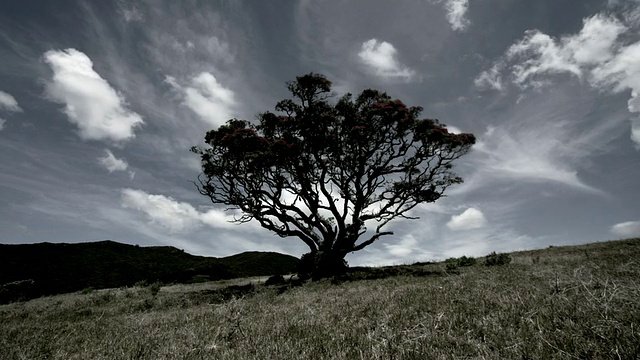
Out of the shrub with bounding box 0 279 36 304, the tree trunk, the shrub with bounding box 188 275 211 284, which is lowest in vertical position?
the shrub with bounding box 0 279 36 304

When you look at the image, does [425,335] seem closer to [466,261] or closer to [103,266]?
[466,261]

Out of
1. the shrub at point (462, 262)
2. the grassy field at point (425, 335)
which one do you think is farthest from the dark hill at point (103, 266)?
the grassy field at point (425, 335)

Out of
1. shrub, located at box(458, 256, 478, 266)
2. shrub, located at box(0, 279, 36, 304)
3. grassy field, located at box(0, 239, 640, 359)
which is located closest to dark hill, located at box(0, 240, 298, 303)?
shrub, located at box(0, 279, 36, 304)

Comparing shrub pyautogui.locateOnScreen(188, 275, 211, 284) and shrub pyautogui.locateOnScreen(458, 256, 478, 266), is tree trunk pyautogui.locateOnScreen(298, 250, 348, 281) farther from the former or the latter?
shrub pyautogui.locateOnScreen(188, 275, 211, 284)

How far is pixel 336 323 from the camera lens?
201 inches

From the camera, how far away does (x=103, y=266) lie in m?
31.0

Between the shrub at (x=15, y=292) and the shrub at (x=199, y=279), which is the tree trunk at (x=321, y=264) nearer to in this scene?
the shrub at (x=199, y=279)

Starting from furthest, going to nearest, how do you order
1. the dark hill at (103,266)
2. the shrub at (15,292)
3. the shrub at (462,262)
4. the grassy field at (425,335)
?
the dark hill at (103,266) → the shrub at (15,292) → the shrub at (462,262) → the grassy field at (425,335)

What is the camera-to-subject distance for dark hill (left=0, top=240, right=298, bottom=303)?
2638cm

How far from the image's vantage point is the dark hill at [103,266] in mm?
26375

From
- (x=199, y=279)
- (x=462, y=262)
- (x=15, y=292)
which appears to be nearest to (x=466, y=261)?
(x=462, y=262)

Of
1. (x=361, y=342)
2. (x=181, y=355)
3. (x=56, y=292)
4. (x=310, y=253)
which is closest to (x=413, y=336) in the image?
(x=361, y=342)

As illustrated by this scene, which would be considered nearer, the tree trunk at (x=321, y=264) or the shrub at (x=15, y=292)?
the shrub at (x=15, y=292)

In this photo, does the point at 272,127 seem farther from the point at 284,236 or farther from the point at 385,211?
the point at 385,211
